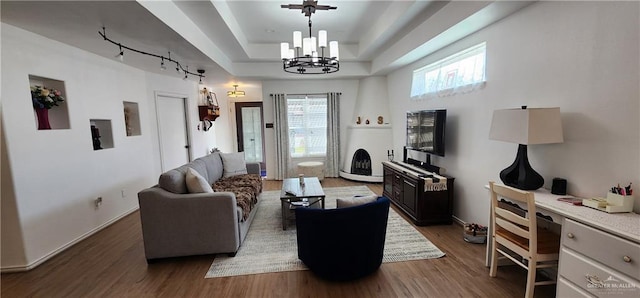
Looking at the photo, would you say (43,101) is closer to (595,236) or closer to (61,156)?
(61,156)

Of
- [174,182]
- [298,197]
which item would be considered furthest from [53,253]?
[298,197]

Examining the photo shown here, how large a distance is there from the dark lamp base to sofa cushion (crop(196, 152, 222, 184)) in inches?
149

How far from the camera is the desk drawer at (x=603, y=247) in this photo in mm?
1374

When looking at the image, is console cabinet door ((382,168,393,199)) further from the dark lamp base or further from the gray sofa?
the gray sofa

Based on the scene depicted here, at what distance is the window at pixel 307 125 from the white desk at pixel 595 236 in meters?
4.87

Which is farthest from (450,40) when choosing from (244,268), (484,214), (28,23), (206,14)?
(28,23)

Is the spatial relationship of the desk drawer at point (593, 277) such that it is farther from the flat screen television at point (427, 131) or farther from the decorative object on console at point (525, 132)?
the flat screen television at point (427, 131)

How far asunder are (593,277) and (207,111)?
6.70 meters

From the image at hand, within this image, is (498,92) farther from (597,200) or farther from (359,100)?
(359,100)

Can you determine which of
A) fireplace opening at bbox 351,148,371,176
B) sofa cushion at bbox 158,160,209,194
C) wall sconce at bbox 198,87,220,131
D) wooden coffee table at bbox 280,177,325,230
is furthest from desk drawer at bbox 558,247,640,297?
wall sconce at bbox 198,87,220,131

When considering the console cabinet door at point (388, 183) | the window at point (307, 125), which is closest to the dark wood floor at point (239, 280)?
the console cabinet door at point (388, 183)

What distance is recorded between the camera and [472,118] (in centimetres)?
326

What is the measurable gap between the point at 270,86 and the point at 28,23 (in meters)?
4.08

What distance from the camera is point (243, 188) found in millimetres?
3795
